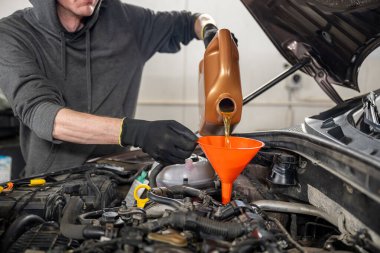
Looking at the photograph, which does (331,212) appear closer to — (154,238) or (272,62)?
(154,238)

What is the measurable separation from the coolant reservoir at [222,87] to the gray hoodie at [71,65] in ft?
1.95

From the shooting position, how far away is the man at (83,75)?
1.20 meters

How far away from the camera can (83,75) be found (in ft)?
5.44

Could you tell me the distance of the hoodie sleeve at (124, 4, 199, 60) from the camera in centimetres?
190

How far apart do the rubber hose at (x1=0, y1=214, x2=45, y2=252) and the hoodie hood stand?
1039 mm

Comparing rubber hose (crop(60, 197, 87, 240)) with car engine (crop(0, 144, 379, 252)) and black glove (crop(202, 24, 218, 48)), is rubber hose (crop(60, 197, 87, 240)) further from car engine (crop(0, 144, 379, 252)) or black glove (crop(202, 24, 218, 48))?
black glove (crop(202, 24, 218, 48))

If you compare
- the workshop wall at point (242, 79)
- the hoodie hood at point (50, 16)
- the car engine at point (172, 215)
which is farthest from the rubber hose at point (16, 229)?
the workshop wall at point (242, 79)

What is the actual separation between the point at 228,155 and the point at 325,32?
0.77 m

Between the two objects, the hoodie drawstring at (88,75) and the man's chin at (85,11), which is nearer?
the man's chin at (85,11)

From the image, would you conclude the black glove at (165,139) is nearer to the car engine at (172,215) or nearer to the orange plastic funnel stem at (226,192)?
the car engine at (172,215)

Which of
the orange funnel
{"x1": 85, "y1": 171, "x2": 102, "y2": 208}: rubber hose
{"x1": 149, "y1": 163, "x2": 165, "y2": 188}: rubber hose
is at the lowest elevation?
{"x1": 85, "y1": 171, "x2": 102, "y2": 208}: rubber hose

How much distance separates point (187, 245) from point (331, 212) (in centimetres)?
38

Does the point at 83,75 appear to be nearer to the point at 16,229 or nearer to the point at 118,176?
the point at 118,176

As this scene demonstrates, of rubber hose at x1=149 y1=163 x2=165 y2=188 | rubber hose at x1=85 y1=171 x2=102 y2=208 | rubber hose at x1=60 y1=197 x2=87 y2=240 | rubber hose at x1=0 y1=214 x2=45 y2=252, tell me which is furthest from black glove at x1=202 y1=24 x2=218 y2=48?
rubber hose at x1=0 y1=214 x2=45 y2=252
